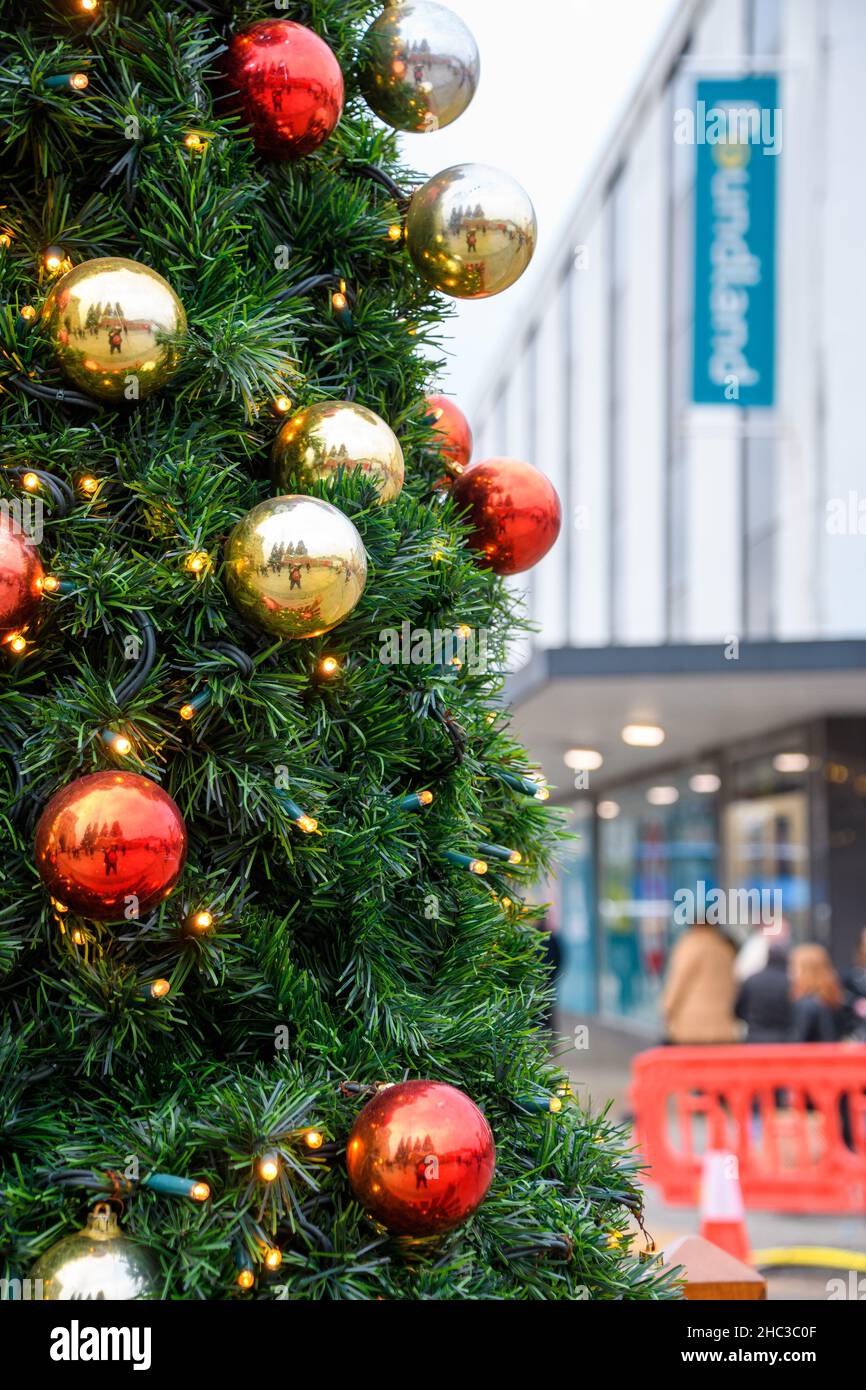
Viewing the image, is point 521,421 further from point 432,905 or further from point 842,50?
point 432,905

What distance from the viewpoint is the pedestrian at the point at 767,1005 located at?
10.2 metres

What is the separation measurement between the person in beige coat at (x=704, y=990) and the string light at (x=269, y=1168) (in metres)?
9.59

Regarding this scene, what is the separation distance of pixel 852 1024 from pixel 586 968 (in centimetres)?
1512

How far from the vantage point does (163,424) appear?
63.9 inches

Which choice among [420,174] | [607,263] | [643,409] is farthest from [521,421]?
[420,174]

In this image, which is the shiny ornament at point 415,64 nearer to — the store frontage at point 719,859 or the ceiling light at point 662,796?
the store frontage at point 719,859

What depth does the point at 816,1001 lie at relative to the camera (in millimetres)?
9297

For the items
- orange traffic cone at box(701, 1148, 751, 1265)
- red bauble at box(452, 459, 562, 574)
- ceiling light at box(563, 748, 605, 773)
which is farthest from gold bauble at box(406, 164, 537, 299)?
ceiling light at box(563, 748, 605, 773)

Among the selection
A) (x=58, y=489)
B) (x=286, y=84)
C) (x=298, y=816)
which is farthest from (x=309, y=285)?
(x=298, y=816)

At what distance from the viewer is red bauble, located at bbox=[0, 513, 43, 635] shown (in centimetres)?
144

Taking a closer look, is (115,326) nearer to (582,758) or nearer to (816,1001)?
(816,1001)

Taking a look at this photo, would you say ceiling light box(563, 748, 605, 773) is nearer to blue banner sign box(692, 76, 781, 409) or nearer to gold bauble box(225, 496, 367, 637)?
blue banner sign box(692, 76, 781, 409)

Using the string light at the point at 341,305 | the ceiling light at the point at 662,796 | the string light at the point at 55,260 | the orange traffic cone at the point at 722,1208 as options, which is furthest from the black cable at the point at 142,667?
the ceiling light at the point at 662,796

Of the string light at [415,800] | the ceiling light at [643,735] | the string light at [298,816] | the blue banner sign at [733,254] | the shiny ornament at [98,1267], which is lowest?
the shiny ornament at [98,1267]
